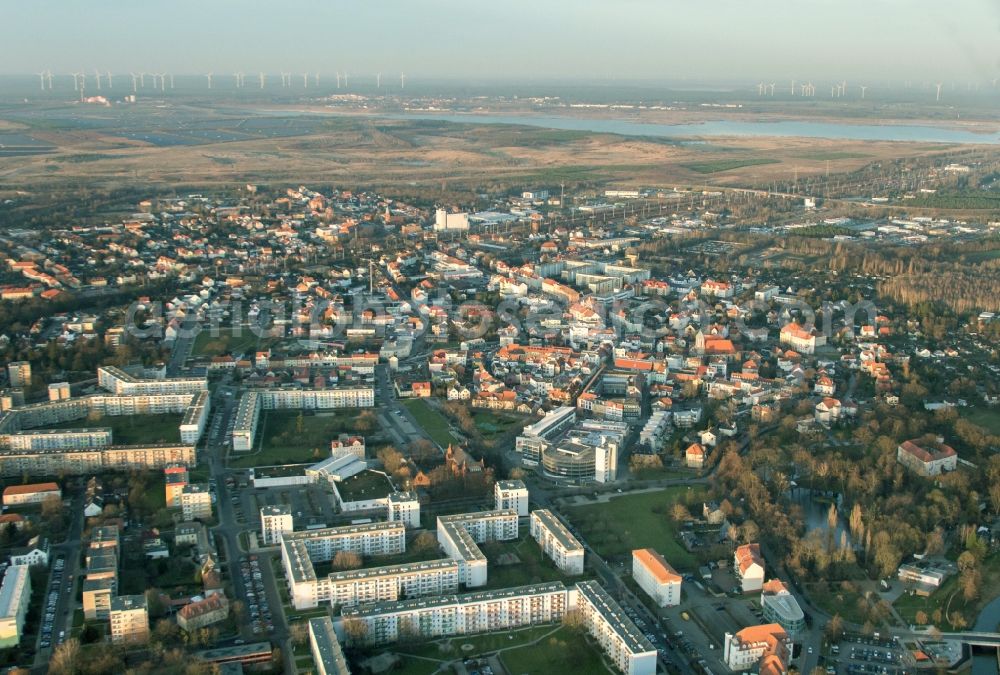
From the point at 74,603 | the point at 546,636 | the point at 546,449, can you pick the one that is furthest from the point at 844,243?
the point at 74,603

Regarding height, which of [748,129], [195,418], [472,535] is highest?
[748,129]

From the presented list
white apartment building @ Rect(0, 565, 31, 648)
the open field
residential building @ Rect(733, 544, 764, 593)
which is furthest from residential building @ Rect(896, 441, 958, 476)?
the open field

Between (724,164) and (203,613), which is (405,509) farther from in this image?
(724,164)

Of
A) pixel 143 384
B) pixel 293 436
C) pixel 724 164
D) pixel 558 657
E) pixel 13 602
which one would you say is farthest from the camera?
pixel 724 164

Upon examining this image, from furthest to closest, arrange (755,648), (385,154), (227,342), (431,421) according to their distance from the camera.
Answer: (385,154)
(227,342)
(431,421)
(755,648)

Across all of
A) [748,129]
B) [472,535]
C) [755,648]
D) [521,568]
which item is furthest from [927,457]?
[748,129]

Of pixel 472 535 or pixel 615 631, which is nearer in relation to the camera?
pixel 615 631

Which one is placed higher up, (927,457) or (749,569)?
(927,457)
